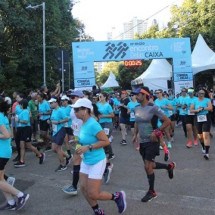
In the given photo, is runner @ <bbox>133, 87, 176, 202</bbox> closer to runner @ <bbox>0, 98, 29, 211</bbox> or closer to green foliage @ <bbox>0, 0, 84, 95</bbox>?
runner @ <bbox>0, 98, 29, 211</bbox>

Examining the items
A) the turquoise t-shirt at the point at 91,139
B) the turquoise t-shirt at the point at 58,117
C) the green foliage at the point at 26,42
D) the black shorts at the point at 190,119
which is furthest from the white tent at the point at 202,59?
the turquoise t-shirt at the point at 91,139

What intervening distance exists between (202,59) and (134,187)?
1681 centimetres

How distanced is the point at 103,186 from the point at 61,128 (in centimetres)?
215

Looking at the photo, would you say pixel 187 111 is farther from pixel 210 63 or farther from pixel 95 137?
pixel 210 63

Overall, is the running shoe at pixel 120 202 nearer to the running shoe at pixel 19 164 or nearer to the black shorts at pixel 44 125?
the running shoe at pixel 19 164

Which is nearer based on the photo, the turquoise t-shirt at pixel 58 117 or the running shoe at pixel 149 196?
the running shoe at pixel 149 196

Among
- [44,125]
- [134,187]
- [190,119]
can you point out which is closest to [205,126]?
[190,119]

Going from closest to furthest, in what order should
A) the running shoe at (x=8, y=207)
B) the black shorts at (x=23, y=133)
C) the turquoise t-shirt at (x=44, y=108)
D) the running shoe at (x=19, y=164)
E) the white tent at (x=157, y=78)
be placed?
the running shoe at (x=8, y=207) < the running shoe at (x=19, y=164) < the black shorts at (x=23, y=133) < the turquoise t-shirt at (x=44, y=108) < the white tent at (x=157, y=78)

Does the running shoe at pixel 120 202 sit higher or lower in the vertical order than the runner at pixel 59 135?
lower

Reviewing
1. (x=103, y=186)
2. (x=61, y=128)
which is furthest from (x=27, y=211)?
(x=61, y=128)

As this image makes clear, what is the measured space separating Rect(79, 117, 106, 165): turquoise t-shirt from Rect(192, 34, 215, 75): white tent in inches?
684

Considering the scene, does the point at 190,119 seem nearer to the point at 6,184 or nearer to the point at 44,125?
the point at 44,125

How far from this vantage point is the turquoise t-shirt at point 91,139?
5.11 metres

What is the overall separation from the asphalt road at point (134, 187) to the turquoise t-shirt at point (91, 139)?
102 cm
